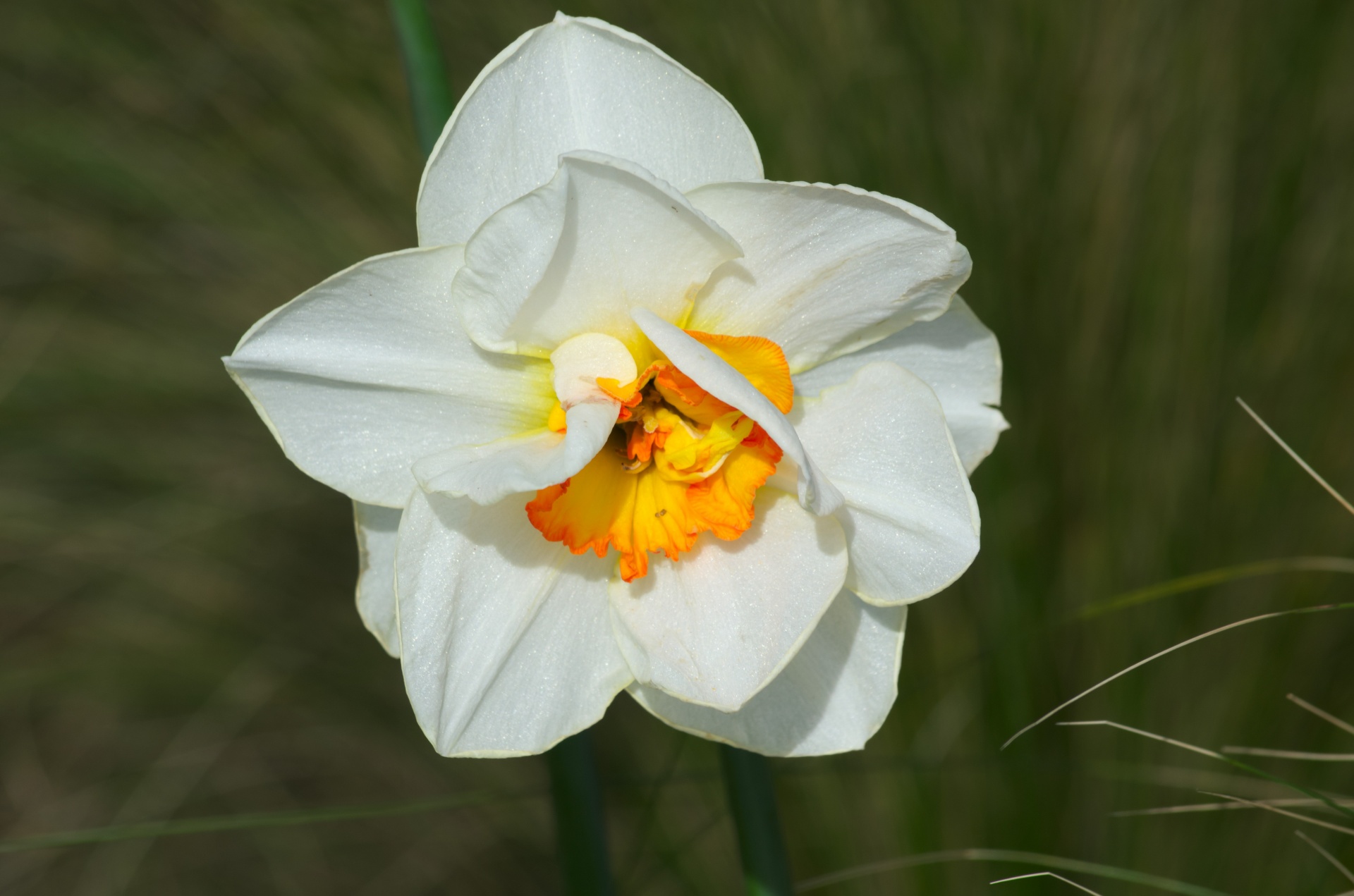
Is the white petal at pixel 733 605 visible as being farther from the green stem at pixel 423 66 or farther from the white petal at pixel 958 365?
the green stem at pixel 423 66

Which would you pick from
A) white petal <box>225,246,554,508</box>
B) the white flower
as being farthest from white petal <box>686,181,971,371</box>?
white petal <box>225,246,554,508</box>

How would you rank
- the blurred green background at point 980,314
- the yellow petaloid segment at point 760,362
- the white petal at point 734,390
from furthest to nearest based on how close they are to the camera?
the blurred green background at point 980,314, the yellow petaloid segment at point 760,362, the white petal at point 734,390

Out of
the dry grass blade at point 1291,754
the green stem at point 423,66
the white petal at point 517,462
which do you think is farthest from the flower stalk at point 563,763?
the dry grass blade at point 1291,754

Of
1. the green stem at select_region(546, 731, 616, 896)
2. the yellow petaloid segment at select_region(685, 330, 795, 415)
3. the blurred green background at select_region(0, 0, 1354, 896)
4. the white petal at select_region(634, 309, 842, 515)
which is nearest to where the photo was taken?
the white petal at select_region(634, 309, 842, 515)

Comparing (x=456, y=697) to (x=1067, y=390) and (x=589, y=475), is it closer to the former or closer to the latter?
(x=589, y=475)

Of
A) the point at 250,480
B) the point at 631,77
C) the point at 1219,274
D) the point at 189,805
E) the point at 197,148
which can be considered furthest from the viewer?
→ the point at 189,805

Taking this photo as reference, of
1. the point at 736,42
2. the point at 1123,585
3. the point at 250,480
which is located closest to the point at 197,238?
the point at 250,480

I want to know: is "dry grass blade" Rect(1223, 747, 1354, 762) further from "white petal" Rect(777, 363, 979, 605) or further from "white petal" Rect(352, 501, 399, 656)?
"white petal" Rect(352, 501, 399, 656)
